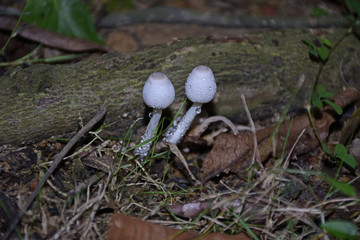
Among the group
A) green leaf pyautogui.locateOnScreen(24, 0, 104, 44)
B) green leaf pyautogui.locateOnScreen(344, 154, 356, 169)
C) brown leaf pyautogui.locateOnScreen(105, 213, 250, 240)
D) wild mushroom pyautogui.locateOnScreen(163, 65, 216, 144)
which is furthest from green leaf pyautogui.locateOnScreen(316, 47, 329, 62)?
green leaf pyautogui.locateOnScreen(24, 0, 104, 44)

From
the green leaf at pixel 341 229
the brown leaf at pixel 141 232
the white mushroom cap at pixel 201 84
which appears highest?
the white mushroom cap at pixel 201 84

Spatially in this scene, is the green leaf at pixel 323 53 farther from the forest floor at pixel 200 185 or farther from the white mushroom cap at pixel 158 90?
the white mushroom cap at pixel 158 90

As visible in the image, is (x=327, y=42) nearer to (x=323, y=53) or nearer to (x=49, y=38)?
(x=323, y=53)

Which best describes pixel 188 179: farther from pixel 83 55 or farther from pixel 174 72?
pixel 83 55

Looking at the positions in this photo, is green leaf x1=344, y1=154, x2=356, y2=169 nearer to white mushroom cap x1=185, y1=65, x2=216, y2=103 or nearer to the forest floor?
the forest floor

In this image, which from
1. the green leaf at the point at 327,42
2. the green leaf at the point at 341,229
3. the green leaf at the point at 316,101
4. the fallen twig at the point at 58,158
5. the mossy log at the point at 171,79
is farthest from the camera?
the green leaf at the point at 327,42

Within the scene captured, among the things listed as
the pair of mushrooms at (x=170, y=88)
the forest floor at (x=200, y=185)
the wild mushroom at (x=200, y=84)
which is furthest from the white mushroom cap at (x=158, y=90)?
the forest floor at (x=200, y=185)

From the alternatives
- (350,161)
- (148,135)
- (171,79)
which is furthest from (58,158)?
(350,161)
